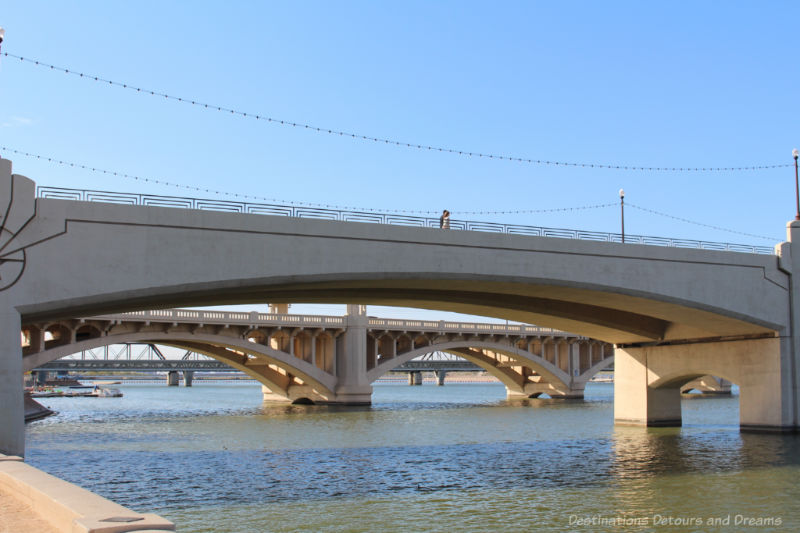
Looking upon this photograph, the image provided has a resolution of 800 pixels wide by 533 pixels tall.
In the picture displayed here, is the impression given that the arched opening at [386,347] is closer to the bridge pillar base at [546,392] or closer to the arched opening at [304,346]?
the arched opening at [304,346]

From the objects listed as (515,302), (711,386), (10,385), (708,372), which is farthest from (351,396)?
(711,386)

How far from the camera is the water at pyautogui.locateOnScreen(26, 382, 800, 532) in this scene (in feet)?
56.8

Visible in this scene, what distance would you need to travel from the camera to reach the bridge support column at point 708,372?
112ft

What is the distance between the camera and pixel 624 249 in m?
31.9

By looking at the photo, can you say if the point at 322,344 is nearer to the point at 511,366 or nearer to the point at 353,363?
the point at 353,363

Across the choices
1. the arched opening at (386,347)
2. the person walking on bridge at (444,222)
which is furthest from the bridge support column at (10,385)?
the arched opening at (386,347)

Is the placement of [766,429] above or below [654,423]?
above

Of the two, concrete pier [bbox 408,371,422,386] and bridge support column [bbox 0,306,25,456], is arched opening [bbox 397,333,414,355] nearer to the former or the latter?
bridge support column [bbox 0,306,25,456]

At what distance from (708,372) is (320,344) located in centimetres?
3861

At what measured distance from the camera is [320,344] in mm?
68812

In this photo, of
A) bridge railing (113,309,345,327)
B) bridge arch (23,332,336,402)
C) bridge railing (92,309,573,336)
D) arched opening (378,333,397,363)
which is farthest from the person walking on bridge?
arched opening (378,333,397,363)

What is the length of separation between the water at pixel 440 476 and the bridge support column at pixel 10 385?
8.28 ft

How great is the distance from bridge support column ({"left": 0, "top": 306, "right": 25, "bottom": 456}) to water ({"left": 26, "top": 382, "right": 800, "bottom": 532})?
2524 millimetres

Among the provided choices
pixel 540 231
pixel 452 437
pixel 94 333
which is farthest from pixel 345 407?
pixel 540 231
